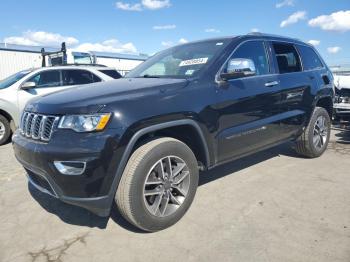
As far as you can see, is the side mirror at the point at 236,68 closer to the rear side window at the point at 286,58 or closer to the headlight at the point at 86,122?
the rear side window at the point at 286,58

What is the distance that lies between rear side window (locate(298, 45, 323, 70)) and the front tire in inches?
113

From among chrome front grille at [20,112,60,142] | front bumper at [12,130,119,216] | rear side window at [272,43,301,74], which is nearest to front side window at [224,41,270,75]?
rear side window at [272,43,301,74]

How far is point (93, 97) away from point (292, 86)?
9.32 feet

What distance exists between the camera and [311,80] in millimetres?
4867

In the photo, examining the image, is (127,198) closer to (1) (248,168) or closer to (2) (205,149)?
(2) (205,149)

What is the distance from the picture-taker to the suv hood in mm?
2611

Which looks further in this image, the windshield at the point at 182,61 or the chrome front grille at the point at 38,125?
the windshield at the point at 182,61

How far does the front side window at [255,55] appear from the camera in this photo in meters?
3.79

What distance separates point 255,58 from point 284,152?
227cm

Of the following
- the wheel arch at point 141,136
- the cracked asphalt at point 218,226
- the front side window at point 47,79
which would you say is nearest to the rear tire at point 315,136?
the cracked asphalt at point 218,226

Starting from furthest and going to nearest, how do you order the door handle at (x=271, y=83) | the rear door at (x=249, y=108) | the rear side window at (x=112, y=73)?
the rear side window at (x=112, y=73)
the door handle at (x=271, y=83)
the rear door at (x=249, y=108)

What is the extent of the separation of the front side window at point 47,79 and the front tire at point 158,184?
5516 mm

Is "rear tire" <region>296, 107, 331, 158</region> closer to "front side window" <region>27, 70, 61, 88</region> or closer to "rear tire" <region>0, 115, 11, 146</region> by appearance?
"front side window" <region>27, 70, 61, 88</region>

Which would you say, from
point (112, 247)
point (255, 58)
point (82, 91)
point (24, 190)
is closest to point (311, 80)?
point (255, 58)
